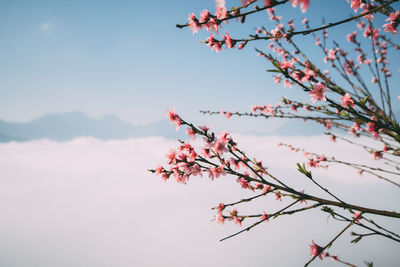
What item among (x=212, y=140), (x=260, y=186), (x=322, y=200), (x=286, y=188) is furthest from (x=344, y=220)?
(x=212, y=140)

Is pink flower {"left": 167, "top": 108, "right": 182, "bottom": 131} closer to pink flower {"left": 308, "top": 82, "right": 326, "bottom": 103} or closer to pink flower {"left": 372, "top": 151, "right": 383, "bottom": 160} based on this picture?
pink flower {"left": 308, "top": 82, "right": 326, "bottom": 103}

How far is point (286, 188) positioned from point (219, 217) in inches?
46.8

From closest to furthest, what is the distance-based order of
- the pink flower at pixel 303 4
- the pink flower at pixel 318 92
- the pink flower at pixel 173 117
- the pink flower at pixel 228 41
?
1. the pink flower at pixel 303 4
2. the pink flower at pixel 318 92
3. the pink flower at pixel 228 41
4. the pink flower at pixel 173 117

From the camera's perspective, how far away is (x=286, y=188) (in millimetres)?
2348

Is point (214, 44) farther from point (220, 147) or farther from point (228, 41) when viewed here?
point (220, 147)

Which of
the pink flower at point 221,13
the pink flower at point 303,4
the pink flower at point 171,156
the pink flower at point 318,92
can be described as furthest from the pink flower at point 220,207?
the pink flower at point 303,4

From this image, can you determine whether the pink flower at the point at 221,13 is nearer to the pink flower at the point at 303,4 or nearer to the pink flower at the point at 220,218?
the pink flower at the point at 303,4

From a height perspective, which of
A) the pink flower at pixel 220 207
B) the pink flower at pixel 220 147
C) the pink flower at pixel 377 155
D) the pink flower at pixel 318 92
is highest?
the pink flower at pixel 318 92

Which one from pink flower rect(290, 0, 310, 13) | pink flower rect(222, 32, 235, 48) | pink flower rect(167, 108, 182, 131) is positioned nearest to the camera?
pink flower rect(290, 0, 310, 13)

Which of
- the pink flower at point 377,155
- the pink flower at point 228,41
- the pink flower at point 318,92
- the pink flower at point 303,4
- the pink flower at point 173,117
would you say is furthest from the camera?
the pink flower at point 377,155

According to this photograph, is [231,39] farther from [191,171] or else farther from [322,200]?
[322,200]

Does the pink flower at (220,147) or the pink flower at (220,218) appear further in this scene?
the pink flower at (220,218)

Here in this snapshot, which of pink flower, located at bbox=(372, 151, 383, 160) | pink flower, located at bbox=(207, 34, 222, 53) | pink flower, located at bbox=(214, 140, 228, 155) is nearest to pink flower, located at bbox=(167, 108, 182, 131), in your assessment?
pink flower, located at bbox=(214, 140, 228, 155)

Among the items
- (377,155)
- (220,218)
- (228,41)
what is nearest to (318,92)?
(228,41)
